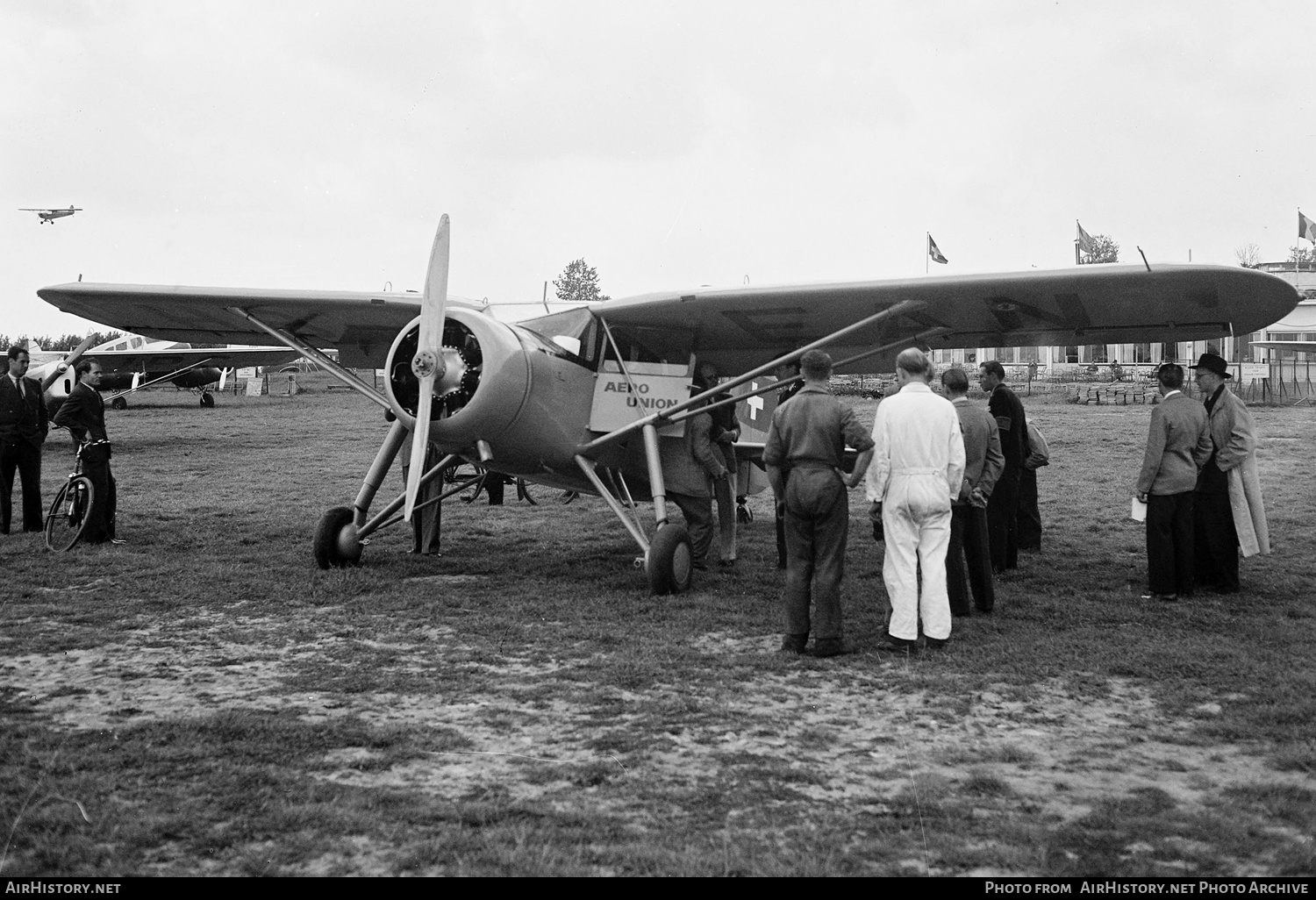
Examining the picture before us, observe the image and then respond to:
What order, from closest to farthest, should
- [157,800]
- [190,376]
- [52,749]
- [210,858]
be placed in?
[210,858] < [157,800] < [52,749] < [190,376]

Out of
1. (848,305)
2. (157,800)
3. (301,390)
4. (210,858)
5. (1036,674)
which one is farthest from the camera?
(301,390)

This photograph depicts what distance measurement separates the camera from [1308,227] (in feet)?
165

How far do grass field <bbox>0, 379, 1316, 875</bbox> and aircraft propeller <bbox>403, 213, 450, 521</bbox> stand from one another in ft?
3.32

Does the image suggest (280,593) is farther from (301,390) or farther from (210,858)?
(301,390)

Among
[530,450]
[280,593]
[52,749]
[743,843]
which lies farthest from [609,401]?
[743,843]

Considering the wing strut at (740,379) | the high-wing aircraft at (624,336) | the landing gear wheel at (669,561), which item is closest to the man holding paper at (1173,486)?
the high-wing aircraft at (624,336)

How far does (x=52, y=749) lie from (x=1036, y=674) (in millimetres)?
4789

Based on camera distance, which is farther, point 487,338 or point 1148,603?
point 487,338

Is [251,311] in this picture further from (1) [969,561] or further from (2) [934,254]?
(2) [934,254]

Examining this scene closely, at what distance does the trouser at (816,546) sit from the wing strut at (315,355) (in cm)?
460

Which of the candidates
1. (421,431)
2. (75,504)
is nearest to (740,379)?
(421,431)

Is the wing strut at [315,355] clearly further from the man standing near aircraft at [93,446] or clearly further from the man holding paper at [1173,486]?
the man holding paper at [1173,486]

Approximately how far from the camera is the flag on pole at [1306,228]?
49.8m

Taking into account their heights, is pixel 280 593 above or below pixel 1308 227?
below
